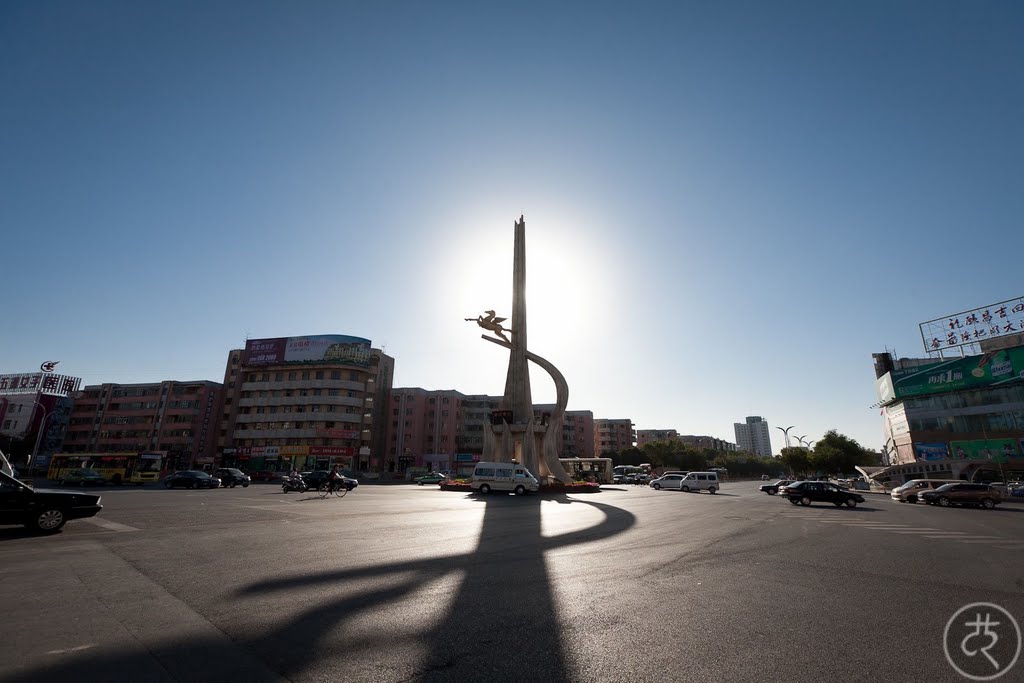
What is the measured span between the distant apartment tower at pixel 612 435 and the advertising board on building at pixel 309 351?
76641mm

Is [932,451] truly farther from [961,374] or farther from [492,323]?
[492,323]

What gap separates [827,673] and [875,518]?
1998 cm

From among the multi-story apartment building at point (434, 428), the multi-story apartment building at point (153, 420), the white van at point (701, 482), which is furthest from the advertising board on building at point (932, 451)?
the multi-story apartment building at point (153, 420)

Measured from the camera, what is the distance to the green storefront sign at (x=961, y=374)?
55969 mm

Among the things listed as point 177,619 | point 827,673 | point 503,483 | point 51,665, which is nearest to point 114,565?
point 177,619

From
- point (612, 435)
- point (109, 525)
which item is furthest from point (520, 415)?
point (612, 435)

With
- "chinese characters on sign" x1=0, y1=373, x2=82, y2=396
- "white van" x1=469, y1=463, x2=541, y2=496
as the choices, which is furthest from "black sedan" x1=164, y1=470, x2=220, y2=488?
"chinese characters on sign" x1=0, y1=373, x2=82, y2=396

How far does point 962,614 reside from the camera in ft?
20.7

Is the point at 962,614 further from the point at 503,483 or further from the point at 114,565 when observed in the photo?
the point at 503,483

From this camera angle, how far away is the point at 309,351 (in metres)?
72.8

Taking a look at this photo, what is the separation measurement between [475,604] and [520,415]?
3471cm

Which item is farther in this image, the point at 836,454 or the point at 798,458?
the point at 798,458

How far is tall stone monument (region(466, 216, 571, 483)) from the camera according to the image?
39688 mm

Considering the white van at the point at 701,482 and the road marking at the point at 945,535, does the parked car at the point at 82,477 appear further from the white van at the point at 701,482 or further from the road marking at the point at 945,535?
the road marking at the point at 945,535
